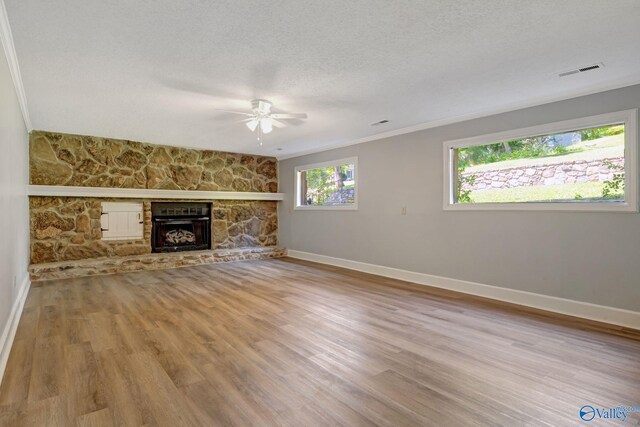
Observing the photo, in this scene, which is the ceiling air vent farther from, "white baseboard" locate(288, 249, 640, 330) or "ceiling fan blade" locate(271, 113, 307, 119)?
"ceiling fan blade" locate(271, 113, 307, 119)

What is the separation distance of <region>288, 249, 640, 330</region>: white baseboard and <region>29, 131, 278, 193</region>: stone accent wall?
3.39m

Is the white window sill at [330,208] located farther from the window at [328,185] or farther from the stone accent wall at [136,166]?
the stone accent wall at [136,166]

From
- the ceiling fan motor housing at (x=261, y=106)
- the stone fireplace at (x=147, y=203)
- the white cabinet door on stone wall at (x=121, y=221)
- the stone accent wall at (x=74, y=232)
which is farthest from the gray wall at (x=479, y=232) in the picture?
the white cabinet door on stone wall at (x=121, y=221)

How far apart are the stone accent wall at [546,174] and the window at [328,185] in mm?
2104

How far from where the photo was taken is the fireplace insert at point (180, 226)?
20.7 feet

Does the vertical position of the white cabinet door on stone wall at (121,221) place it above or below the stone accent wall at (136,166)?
below

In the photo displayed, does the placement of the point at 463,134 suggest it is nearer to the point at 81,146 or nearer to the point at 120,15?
the point at 120,15

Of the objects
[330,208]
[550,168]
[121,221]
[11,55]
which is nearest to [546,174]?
[550,168]

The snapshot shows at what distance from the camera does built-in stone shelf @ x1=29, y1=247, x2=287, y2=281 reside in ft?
16.3

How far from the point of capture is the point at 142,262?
573 cm

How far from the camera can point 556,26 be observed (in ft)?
7.03

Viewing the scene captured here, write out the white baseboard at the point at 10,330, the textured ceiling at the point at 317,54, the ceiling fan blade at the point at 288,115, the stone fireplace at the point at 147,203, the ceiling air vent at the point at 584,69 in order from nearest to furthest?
the textured ceiling at the point at 317,54, the white baseboard at the point at 10,330, the ceiling air vent at the point at 584,69, the ceiling fan blade at the point at 288,115, the stone fireplace at the point at 147,203

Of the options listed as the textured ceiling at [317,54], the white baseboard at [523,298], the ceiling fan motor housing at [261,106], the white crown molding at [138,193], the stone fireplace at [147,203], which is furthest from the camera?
the stone fireplace at [147,203]

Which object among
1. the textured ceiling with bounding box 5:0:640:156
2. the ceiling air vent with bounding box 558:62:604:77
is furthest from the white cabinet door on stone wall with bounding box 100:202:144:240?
the ceiling air vent with bounding box 558:62:604:77
